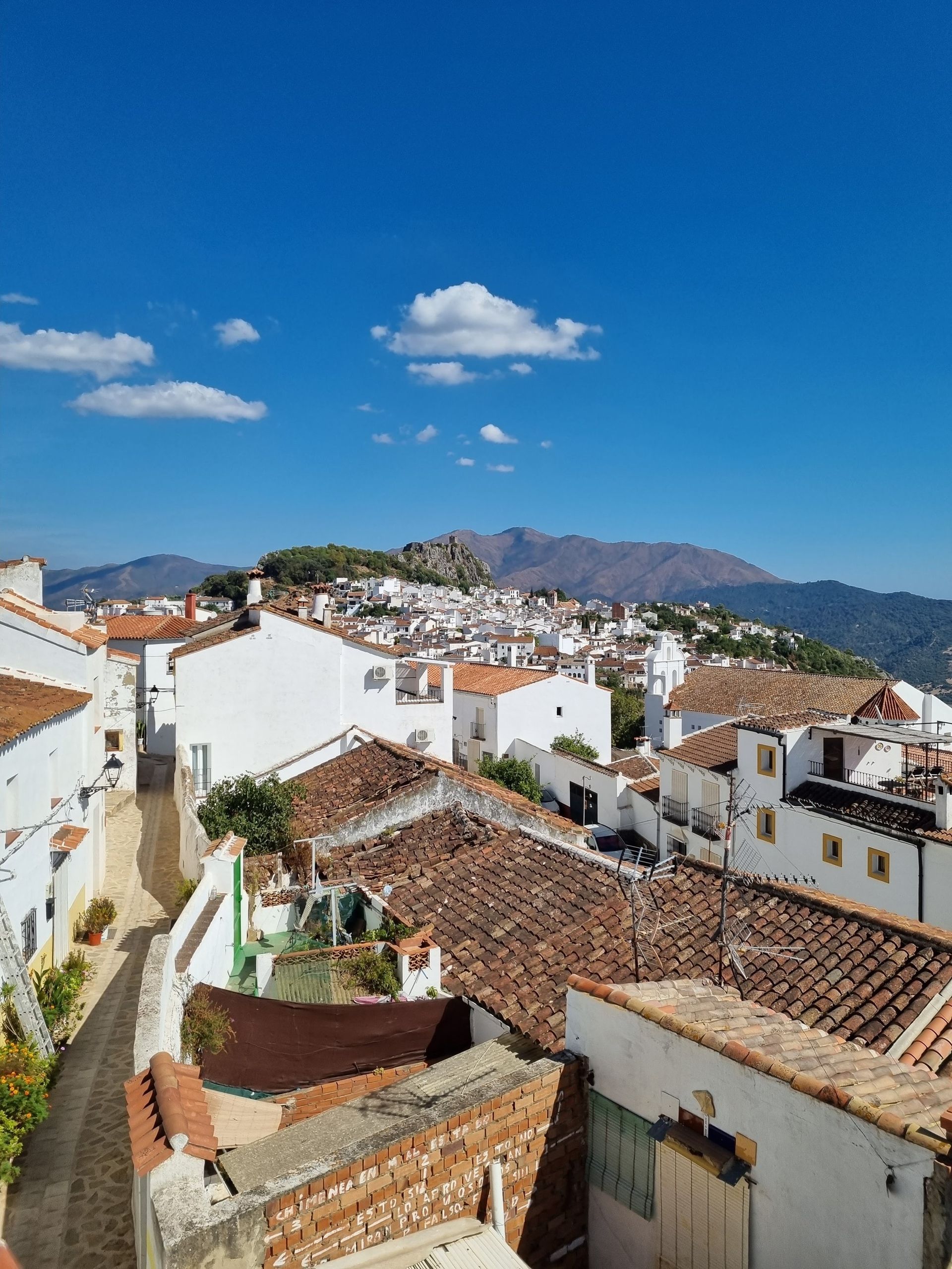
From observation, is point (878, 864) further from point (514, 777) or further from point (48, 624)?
point (48, 624)

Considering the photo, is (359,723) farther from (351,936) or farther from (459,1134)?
(459,1134)

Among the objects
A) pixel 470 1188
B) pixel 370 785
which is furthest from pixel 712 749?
pixel 470 1188

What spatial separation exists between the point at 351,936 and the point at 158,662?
19.5 metres

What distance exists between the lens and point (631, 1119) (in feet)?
20.2

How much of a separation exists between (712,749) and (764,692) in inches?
923

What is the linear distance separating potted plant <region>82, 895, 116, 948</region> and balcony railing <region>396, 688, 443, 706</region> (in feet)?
36.2

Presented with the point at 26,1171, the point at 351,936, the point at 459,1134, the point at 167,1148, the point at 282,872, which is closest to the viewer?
the point at 167,1148

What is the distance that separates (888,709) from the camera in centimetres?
2720

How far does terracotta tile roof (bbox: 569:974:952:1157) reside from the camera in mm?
4727

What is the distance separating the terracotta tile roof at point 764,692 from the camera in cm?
4422

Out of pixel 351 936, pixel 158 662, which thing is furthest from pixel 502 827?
pixel 158 662

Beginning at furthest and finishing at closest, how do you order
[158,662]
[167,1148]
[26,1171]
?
[158,662] → [26,1171] → [167,1148]

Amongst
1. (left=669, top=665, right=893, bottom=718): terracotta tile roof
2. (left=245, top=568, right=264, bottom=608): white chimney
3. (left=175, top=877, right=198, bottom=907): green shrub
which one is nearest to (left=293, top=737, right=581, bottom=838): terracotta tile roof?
(left=175, top=877, right=198, bottom=907): green shrub

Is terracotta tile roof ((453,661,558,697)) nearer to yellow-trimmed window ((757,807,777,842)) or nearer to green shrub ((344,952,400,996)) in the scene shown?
yellow-trimmed window ((757,807,777,842))
